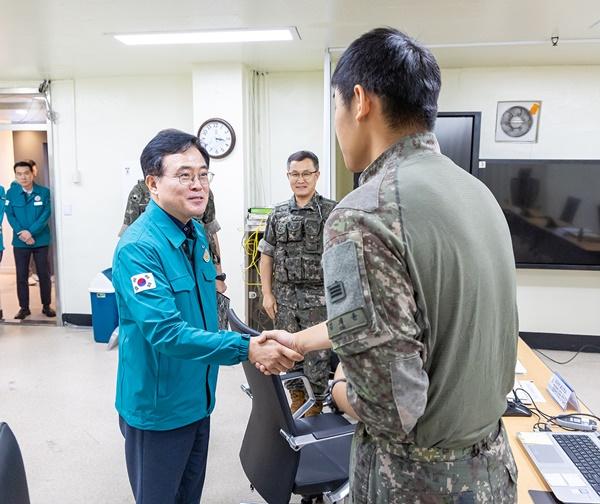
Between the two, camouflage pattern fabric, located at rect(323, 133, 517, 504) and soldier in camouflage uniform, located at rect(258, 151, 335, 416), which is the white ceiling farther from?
camouflage pattern fabric, located at rect(323, 133, 517, 504)

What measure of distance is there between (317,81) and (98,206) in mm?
2609

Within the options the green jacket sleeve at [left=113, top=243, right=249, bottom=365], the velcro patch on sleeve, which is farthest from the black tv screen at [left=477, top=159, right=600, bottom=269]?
the velcro patch on sleeve

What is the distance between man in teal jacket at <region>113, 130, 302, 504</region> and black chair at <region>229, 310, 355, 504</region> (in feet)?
0.51

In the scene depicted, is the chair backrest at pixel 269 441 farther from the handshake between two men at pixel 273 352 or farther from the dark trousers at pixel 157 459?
the dark trousers at pixel 157 459

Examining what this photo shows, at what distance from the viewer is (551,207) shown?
4.17m

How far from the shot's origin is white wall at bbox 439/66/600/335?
14.1 feet

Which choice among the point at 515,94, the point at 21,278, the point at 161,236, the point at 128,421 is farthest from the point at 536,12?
the point at 21,278

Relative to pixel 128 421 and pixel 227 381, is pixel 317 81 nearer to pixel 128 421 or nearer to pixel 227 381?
pixel 227 381

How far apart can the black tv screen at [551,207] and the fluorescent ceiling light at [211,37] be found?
2017 mm

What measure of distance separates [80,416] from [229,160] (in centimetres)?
239

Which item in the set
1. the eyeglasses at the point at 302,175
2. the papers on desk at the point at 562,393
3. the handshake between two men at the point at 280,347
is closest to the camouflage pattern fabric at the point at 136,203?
the eyeglasses at the point at 302,175

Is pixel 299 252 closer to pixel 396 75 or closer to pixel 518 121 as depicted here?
pixel 396 75

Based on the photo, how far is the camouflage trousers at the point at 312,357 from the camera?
10.1ft

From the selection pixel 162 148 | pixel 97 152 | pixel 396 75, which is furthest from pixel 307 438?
pixel 97 152
